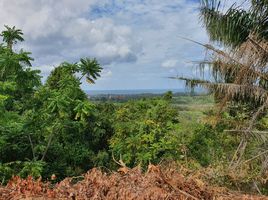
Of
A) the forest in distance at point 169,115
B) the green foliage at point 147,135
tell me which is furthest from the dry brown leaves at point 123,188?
the green foliage at point 147,135

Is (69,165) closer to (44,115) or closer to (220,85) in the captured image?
(44,115)

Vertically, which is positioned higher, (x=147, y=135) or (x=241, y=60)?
(x=241, y=60)

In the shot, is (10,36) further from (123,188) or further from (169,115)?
(123,188)

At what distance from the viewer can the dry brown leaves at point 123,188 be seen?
152 inches

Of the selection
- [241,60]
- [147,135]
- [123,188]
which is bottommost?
[147,135]

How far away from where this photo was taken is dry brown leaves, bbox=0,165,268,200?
3850 mm

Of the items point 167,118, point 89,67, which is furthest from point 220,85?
point 167,118

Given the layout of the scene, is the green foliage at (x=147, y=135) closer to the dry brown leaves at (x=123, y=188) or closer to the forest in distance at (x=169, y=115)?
the forest in distance at (x=169, y=115)

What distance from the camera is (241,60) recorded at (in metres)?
12.4

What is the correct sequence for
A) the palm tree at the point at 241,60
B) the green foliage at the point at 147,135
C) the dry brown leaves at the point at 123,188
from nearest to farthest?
the dry brown leaves at the point at 123,188 < the palm tree at the point at 241,60 < the green foliage at the point at 147,135

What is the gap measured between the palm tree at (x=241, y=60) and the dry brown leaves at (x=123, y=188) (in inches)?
294

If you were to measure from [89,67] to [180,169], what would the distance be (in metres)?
10.9

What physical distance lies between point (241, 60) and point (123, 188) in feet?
30.4

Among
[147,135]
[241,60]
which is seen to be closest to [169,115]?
[147,135]
